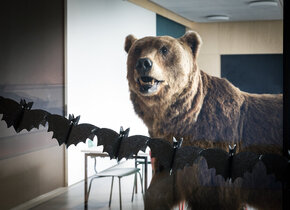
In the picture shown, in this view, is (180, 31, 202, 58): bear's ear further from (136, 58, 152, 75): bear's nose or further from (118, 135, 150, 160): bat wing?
(118, 135, 150, 160): bat wing

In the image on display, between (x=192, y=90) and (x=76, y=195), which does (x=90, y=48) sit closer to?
(x=192, y=90)

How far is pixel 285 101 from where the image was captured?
0.96 meters

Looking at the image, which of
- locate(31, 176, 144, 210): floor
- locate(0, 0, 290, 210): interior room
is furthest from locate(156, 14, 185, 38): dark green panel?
locate(31, 176, 144, 210): floor

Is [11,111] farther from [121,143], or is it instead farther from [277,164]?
[277,164]

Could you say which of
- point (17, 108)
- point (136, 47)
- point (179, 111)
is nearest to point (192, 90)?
point (179, 111)

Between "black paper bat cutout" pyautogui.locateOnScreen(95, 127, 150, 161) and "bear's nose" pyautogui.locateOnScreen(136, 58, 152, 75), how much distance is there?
235mm

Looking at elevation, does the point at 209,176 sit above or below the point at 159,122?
below

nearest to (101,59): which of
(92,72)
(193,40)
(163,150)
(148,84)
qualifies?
(92,72)

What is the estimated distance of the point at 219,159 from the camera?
0.75m

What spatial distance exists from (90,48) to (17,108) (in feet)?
0.87

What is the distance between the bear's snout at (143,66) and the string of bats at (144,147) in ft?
0.73

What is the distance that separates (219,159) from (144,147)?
16 cm

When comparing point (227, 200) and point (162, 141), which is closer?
point (162, 141)

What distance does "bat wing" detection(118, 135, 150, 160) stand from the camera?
0.81m
